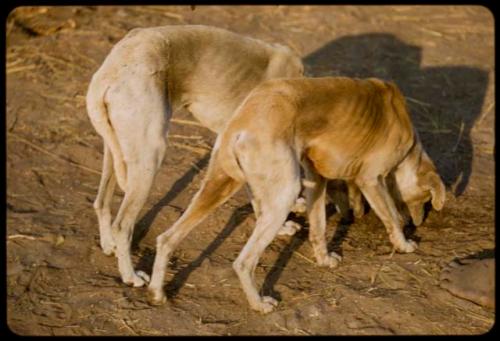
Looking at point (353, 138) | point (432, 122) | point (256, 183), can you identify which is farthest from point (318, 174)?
point (432, 122)

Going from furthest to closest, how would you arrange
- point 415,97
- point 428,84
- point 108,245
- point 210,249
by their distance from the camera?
point 428,84 < point 415,97 < point 210,249 < point 108,245

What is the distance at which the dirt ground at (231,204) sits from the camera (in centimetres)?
587

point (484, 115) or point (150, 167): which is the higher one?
point (150, 167)

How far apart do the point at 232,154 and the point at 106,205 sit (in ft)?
4.88

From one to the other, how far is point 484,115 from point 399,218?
107 inches

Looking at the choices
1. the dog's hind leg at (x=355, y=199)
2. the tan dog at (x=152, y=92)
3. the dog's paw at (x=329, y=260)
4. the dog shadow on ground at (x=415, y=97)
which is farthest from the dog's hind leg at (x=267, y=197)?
the dog's hind leg at (x=355, y=199)

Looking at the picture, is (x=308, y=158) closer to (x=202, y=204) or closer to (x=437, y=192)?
(x=202, y=204)

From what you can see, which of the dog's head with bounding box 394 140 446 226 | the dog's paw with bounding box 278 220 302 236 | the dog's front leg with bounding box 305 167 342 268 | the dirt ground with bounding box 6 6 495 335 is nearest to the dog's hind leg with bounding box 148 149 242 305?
the dirt ground with bounding box 6 6 495 335

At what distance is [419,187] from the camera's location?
692 centimetres

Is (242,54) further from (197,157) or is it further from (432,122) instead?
(432,122)

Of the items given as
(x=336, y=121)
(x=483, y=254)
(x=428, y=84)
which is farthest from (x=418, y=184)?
(x=428, y=84)

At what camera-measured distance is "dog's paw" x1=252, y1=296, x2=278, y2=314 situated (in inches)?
230

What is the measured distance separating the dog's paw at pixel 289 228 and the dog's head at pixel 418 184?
0.93 m

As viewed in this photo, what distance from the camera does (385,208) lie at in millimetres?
6539
